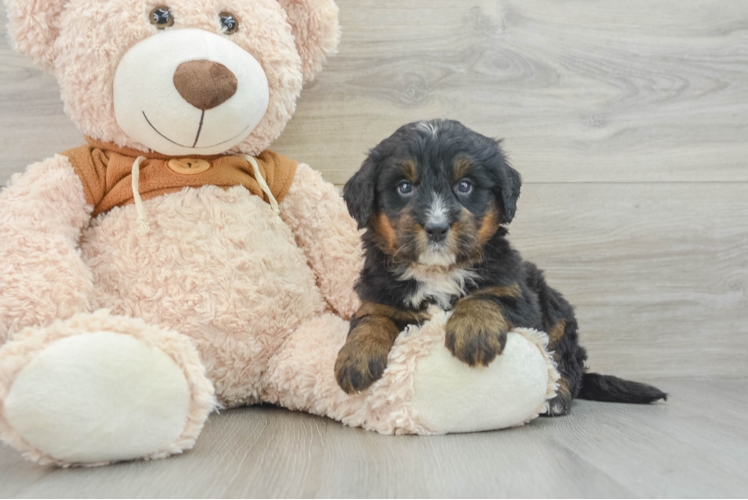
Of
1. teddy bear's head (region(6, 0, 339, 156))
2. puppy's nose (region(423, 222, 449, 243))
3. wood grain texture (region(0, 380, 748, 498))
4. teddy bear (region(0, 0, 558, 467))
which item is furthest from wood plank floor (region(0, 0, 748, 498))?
puppy's nose (region(423, 222, 449, 243))

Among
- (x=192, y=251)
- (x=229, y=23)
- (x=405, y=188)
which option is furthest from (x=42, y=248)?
(x=405, y=188)

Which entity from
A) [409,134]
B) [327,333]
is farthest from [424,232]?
[327,333]

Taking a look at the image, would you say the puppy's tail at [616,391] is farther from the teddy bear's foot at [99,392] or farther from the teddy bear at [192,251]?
the teddy bear's foot at [99,392]

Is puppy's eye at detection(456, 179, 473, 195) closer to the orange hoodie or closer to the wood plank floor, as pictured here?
the orange hoodie

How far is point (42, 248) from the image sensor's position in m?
1.61

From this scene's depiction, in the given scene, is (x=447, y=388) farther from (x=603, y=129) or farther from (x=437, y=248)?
(x=603, y=129)

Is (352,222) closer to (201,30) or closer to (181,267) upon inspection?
(181,267)

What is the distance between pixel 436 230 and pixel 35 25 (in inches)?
51.0

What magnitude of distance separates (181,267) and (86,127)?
51 centimetres

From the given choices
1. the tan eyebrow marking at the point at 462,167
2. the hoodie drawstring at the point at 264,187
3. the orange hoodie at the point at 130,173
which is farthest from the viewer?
the hoodie drawstring at the point at 264,187

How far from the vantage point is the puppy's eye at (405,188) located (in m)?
1.64

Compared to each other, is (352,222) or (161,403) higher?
(352,222)

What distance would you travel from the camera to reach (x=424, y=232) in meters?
1.53

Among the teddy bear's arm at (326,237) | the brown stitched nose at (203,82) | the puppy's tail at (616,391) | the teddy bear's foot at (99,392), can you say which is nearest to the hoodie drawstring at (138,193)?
the teddy bear's arm at (326,237)
